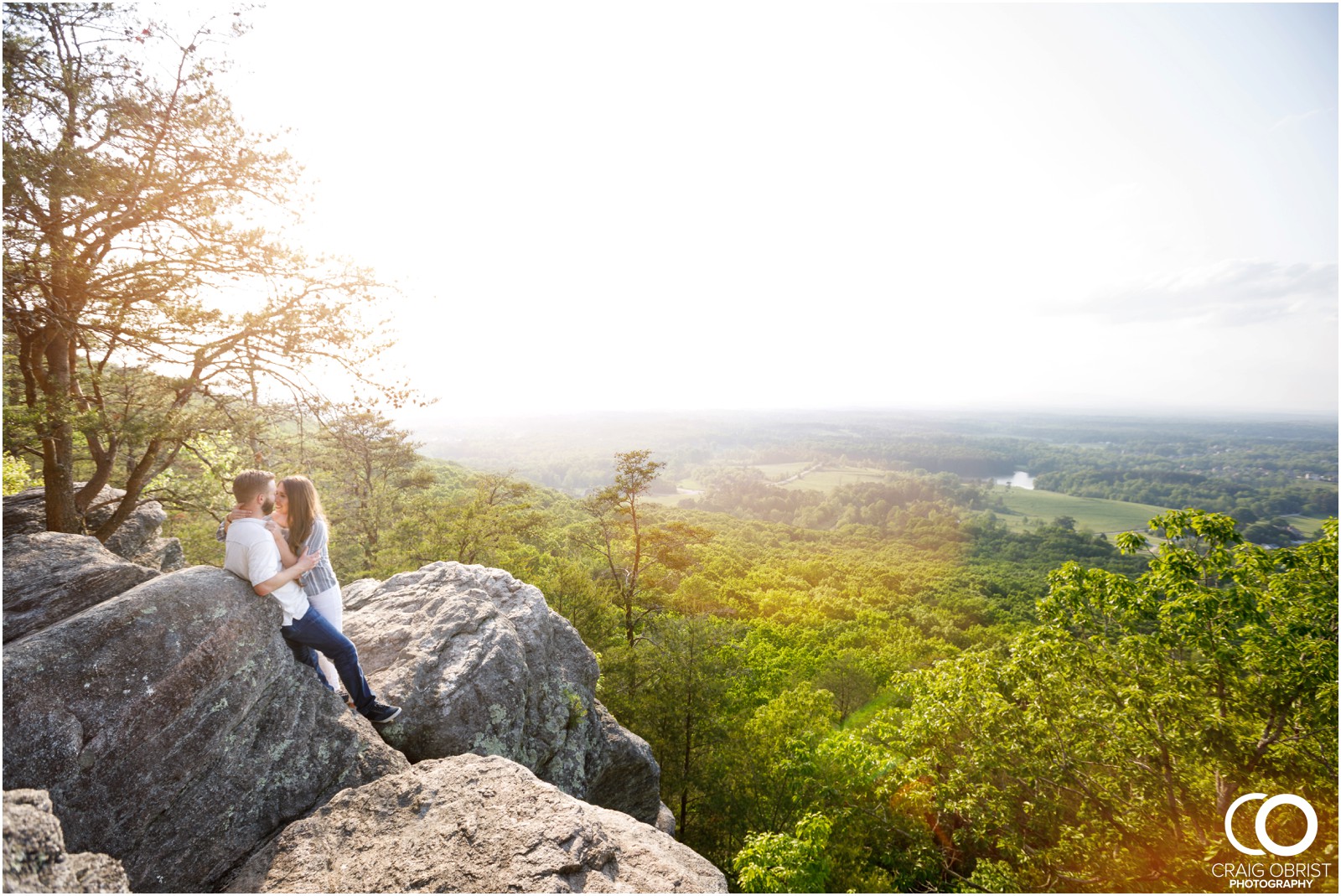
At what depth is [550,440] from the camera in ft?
484

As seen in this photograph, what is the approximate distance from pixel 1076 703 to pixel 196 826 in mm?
13578

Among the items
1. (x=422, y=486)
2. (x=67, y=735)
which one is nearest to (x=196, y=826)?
(x=67, y=735)

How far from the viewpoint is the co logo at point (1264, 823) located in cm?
700

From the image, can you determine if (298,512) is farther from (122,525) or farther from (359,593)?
(122,525)

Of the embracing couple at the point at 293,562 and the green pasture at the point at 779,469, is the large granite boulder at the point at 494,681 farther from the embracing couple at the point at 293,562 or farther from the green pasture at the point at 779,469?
the green pasture at the point at 779,469

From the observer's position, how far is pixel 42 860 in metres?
2.97

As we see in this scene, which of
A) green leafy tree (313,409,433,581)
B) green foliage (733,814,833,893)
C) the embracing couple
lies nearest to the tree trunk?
the embracing couple

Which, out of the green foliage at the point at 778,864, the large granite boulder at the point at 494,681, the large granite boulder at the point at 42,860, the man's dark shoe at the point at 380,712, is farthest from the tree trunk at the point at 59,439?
the green foliage at the point at 778,864

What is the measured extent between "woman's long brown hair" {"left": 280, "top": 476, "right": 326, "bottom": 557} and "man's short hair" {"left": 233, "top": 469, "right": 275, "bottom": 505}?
189 mm

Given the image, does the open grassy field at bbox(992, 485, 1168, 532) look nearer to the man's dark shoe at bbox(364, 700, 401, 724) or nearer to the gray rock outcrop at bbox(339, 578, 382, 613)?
the gray rock outcrop at bbox(339, 578, 382, 613)

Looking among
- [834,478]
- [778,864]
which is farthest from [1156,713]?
[834,478]

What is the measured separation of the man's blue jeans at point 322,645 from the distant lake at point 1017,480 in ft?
520

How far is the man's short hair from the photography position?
4.86 m

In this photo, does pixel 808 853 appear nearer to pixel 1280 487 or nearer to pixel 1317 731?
pixel 1317 731
